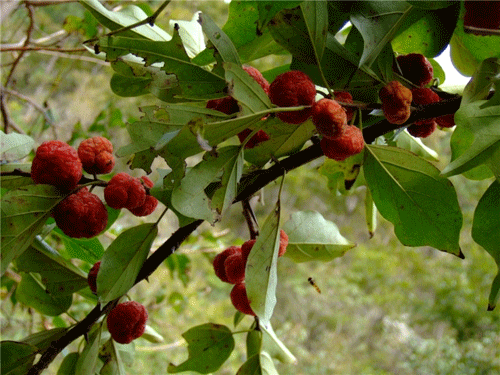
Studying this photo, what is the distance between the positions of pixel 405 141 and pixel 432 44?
0.63 ft

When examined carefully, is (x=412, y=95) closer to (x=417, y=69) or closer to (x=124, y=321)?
(x=417, y=69)

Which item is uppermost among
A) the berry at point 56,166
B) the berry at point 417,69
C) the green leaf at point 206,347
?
the berry at point 417,69

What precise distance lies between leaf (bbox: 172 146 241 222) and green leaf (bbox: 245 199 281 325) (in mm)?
48

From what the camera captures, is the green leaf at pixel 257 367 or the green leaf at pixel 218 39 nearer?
the green leaf at pixel 218 39

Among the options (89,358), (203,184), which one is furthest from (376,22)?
(89,358)

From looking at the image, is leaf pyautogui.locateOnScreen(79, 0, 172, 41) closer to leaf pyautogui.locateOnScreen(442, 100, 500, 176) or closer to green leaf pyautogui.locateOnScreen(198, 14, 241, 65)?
green leaf pyautogui.locateOnScreen(198, 14, 241, 65)

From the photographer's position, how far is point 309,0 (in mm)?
297

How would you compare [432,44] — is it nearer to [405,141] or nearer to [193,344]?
[405,141]

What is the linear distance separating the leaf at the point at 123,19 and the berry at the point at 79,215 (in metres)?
0.14

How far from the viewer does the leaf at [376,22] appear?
31 centimetres

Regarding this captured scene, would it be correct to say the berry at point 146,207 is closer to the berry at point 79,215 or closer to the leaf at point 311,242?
the berry at point 79,215

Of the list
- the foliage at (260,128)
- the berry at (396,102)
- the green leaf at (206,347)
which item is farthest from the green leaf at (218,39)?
the green leaf at (206,347)

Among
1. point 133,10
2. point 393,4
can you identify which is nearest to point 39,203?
point 133,10

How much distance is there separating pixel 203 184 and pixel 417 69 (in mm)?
200
